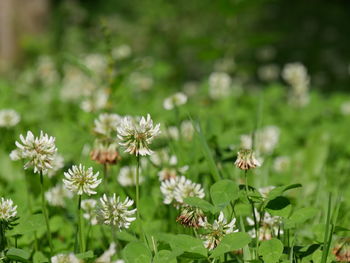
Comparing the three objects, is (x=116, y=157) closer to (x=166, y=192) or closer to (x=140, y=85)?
(x=166, y=192)

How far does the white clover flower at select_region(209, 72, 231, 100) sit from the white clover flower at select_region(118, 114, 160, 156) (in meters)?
2.44

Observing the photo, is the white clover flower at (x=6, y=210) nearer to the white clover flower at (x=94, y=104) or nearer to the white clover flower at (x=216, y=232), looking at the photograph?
the white clover flower at (x=216, y=232)

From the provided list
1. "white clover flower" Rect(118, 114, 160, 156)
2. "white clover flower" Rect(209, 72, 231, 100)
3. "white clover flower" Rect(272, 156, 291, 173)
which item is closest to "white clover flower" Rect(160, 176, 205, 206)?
"white clover flower" Rect(118, 114, 160, 156)

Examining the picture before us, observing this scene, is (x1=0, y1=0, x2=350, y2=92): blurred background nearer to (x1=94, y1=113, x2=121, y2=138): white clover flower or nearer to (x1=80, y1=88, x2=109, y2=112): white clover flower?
(x1=80, y1=88, x2=109, y2=112): white clover flower

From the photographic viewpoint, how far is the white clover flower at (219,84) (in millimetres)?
3861

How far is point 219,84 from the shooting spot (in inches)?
155

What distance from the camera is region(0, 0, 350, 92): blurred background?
12.6 ft

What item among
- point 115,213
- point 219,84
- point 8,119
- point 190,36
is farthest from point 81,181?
point 190,36

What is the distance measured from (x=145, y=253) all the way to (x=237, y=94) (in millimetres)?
3238

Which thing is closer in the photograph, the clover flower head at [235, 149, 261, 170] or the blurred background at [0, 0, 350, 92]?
the clover flower head at [235, 149, 261, 170]

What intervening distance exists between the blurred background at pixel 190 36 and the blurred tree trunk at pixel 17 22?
1 cm

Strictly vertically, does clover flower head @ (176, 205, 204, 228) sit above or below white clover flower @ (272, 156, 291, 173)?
below

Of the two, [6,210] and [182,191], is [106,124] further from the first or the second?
[6,210]

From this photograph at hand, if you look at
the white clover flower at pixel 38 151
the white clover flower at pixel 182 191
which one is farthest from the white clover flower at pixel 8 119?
the white clover flower at pixel 38 151
